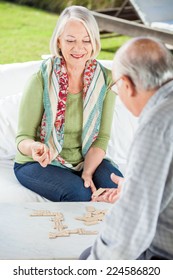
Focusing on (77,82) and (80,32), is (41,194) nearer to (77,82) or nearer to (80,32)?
(77,82)

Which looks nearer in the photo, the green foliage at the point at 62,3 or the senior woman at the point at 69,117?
the senior woman at the point at 69,117

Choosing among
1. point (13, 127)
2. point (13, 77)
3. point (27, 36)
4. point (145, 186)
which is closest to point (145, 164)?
point (145, 186)

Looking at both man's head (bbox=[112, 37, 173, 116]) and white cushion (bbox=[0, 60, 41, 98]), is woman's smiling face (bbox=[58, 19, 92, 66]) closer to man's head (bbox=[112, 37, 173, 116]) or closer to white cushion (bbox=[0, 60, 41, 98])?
white cushion (bbox=[0, 60, 41, 98])

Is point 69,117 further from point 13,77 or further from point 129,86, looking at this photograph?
point 129,86

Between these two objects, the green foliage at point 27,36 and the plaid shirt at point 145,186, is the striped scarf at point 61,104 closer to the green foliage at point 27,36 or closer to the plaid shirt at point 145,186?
the plaid shirt at point 145,186

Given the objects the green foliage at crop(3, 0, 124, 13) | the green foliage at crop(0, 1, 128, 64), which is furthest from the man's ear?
the green foliage at crop(3, 0, 124, 13)

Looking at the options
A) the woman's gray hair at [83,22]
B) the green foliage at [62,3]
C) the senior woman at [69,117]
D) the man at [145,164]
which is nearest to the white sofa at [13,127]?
the senior woman at [69,117]

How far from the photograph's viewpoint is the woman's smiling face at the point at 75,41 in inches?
115

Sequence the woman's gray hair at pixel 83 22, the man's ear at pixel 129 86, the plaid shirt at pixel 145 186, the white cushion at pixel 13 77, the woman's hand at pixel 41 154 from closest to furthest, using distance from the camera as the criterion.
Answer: the plaid shirt at pixel 145 186 → the man's ear at pixel 129 86 → the woman's hand at pixel 41 154 → the woman's gray hair at pixel 83 22 → the white cushion at pixel 13 77

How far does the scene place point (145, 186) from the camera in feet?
5.85

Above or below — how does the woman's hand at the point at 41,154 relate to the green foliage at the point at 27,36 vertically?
above

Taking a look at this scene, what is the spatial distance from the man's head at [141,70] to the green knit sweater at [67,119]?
1077 mm

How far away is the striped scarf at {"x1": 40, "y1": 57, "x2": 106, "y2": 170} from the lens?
117 inches
